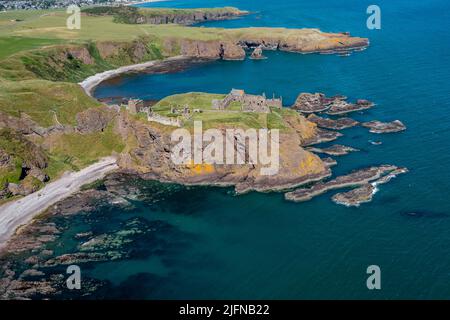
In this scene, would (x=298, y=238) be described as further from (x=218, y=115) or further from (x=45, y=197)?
(x=45, y=197)

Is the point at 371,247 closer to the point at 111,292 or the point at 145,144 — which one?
the point at 111,292

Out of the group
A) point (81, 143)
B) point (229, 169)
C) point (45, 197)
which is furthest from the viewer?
point (81, 143)

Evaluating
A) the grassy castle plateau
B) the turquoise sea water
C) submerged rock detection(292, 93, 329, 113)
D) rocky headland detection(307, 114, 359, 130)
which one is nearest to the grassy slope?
the grassy castle plateau

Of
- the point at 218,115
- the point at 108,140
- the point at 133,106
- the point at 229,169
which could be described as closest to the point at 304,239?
the point at 229,169

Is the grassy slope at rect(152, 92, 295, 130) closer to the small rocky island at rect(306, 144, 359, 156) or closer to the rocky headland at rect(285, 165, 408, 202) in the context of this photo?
the small rocky island at rect(306, 144, 359, 156)

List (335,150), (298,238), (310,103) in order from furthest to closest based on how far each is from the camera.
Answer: (310,103) → (335,150) → (298,238)
